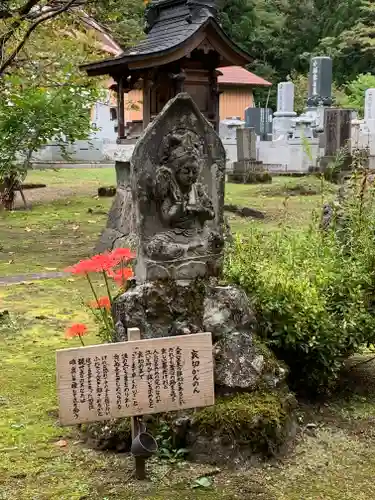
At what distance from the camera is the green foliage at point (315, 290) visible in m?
3.88

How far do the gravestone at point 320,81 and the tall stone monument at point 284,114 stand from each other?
879mm

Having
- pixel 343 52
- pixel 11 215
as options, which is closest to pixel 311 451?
pixel 11 215

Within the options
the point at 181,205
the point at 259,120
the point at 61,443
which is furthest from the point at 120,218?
the point at 259,120

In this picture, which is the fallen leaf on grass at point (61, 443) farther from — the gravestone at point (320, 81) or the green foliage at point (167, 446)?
the gravestone at point (320, 81)

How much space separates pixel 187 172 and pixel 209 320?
855 millimetres

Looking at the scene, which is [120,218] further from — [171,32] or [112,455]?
[112,455]

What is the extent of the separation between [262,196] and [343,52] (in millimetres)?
21080

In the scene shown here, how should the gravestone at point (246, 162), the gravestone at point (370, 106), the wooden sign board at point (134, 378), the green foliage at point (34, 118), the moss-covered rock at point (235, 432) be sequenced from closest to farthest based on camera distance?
the wooden sign board at point (134, 378)
the moss-covered rock at point (235, 432)
the green foliage at point (34, 118)
the gravestone at point (246, 162)
the gravestone at point (370, 106)

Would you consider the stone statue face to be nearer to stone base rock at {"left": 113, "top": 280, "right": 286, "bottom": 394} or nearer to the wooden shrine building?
stone base rock at {"left": 113, "top": 280, "right": 286, "bottom": 394}

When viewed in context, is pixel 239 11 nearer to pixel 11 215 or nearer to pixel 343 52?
pixel 343 52

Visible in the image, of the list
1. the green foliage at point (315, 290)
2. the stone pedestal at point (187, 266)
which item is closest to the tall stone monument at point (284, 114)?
the green foliage at point (315, 290)

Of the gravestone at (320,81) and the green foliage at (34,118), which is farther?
the gravestone at (320,81)

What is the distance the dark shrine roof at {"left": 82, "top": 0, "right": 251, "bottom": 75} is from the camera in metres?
9.48

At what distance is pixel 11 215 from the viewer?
1357cm
